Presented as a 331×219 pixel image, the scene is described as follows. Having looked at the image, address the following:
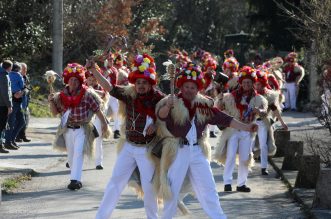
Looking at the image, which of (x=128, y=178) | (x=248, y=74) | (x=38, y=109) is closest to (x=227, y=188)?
(x=248, y=74)

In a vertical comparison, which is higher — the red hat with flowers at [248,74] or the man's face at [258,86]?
the red hat with flowers at [248,74]

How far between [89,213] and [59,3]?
16.3m

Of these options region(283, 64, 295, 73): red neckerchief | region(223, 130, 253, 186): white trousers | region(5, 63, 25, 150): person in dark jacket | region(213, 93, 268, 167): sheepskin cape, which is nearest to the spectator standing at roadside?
region(5, 63, 25, 150): person in dark jacket

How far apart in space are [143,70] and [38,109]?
16938 millimetres

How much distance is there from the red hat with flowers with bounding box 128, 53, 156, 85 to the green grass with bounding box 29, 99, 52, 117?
16.2 m

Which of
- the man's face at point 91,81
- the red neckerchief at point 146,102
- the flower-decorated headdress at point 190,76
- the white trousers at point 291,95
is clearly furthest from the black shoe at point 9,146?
the white trousers at point 291,95

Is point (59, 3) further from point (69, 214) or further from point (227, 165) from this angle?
point (69, 214)

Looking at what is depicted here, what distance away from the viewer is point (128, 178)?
9.93 metres

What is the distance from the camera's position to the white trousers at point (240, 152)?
44.2 feet

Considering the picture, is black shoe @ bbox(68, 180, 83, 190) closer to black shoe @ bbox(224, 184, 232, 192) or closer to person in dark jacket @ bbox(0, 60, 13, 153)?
black shoe @ bbox(224, 184, 232, 192)

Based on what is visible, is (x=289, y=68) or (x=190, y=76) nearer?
(x=190, y=76)

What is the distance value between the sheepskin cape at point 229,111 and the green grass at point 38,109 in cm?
1289

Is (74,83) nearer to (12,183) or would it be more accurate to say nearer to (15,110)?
(12,183)

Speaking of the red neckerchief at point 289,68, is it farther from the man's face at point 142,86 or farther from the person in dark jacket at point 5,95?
the man's face at point 142,86
